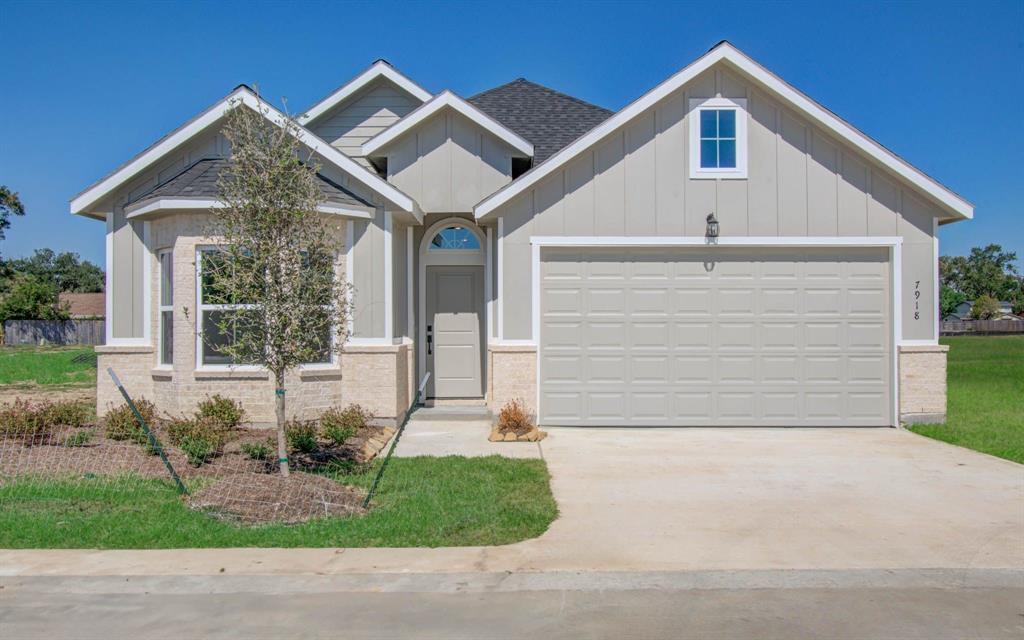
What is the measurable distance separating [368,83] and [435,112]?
2.43 m

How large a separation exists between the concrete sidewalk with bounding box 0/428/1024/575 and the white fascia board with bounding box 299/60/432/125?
23.2 ft

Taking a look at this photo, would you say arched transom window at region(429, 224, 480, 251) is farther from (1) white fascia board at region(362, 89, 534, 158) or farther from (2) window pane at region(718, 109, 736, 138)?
(2) window pane at region(718, 109, 736, 138)

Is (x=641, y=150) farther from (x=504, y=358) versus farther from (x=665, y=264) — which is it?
(x=504, y=358)

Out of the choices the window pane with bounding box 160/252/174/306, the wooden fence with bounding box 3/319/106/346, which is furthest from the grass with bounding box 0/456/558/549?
the wooden fence with bounding box 3/319/106/346

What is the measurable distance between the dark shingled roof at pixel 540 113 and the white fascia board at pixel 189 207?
400 centimetres

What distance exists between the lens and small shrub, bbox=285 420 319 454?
998 cm

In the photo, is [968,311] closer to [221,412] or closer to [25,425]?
[221,412]

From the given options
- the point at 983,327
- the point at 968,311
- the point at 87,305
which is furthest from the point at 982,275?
the point at 87,305

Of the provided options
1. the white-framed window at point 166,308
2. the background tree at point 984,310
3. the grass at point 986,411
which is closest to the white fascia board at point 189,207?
the white-framed window at point 166,308

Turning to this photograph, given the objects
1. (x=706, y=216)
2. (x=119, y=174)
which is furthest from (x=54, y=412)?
(x=706, y=216)

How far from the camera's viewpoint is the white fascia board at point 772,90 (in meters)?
12.1

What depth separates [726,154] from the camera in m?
12.6

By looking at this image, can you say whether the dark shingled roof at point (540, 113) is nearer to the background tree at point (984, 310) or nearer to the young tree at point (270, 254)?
the young tree at point (270, 254)

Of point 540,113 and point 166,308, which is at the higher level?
point 540,113
